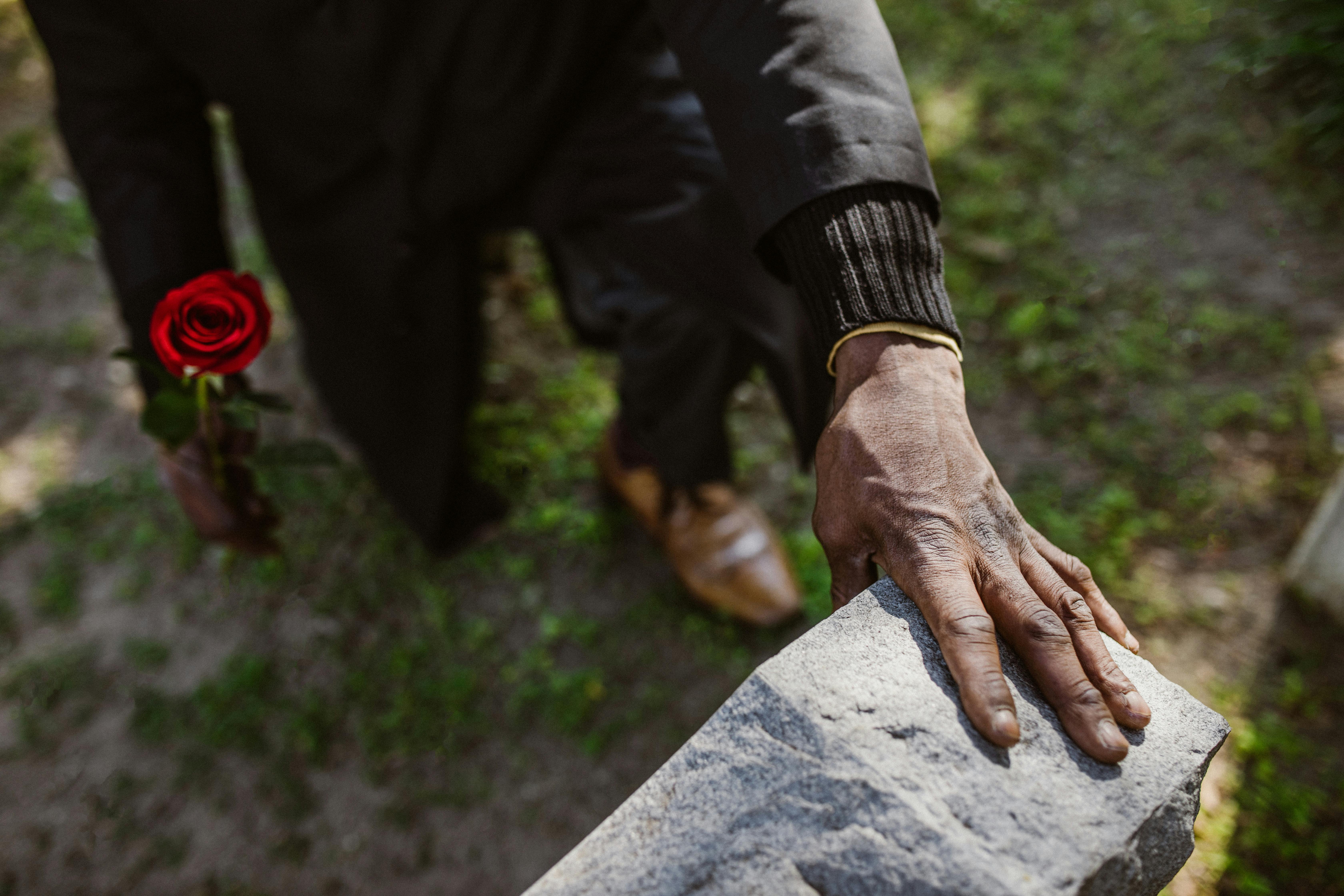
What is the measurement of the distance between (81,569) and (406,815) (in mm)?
1653

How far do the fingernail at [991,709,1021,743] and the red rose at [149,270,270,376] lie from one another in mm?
1293

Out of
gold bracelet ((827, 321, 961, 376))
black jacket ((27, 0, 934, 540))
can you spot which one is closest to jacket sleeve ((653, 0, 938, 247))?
black jacket ((27, 0, 934, 540))

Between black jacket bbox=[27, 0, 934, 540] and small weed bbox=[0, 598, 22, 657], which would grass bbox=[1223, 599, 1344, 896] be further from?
small weed bbox=[0, 598, 22, 657]

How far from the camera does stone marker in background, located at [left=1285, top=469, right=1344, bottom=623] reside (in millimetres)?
2080

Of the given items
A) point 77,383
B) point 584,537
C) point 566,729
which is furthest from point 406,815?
point 77,383

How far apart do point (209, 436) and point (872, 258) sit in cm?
134

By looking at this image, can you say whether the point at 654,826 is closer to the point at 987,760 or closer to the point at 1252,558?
the point at 987,760

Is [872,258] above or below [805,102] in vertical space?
below

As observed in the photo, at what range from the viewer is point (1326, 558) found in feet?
7.00

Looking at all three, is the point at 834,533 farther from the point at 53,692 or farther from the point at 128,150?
the point at 53,692

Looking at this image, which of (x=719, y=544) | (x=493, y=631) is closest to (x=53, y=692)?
(x=493, y=631)

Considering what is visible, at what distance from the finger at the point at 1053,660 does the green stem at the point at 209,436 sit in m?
1.38

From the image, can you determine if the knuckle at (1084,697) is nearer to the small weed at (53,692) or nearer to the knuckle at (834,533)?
the knuckle at (834,533)

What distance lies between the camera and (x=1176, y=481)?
257 centimetres
